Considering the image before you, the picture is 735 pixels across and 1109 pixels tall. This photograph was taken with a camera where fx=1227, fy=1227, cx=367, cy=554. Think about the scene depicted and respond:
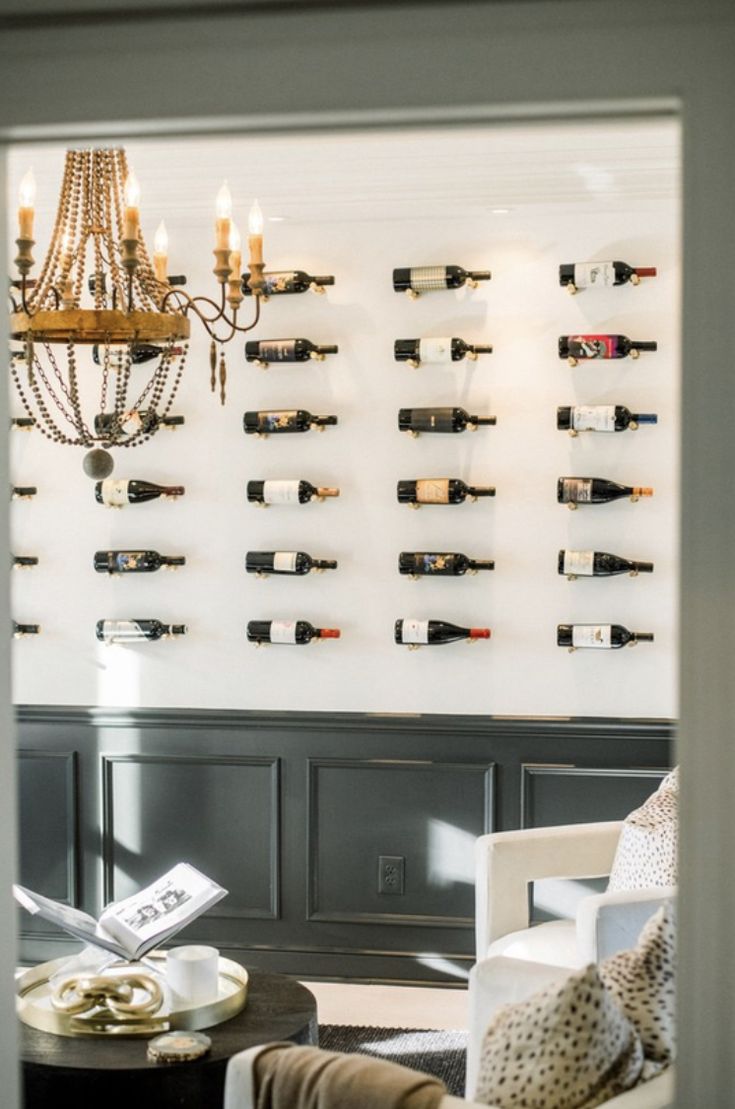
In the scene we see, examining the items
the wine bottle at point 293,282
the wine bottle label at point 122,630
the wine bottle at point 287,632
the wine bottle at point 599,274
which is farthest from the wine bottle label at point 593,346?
the wine bottle label at point 122,630

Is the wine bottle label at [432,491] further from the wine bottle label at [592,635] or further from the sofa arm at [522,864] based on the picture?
the sofa arm at [522,864]

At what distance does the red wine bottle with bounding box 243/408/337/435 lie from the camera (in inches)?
175

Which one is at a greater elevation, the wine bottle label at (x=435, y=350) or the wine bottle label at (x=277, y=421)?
the wine bottle label at (x=435, y=350)

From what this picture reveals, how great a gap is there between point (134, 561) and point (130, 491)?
262 mm

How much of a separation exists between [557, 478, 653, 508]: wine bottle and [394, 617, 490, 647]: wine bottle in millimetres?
556

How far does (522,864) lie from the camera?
3.52 metres

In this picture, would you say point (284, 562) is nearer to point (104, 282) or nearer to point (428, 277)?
point (428, 277)

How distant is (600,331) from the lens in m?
4.35

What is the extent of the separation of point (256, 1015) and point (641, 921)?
96cm

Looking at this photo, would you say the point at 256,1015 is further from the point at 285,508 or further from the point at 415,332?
the point at 415,332

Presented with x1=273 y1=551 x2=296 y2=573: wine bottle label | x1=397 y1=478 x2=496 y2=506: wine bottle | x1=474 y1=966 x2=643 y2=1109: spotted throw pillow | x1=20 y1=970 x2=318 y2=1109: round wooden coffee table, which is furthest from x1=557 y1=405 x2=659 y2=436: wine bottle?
x1=474 y1=966 x2=643 y2=1109: spotted throw pillow

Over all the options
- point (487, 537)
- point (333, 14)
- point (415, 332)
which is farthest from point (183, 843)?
point (333, 14)

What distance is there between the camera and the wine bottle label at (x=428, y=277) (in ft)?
14.3

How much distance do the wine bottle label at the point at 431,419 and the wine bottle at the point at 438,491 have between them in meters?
0.19
